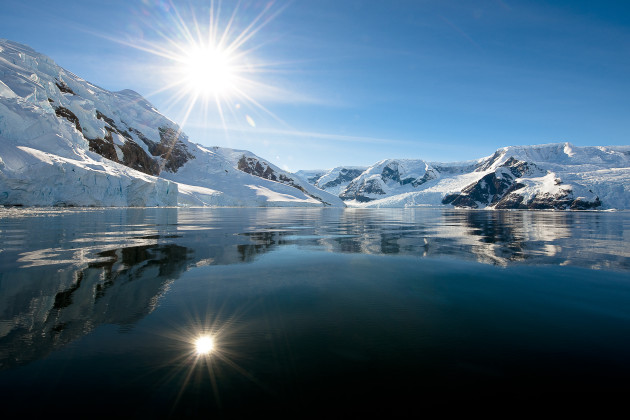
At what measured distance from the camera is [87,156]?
75625 millimetres

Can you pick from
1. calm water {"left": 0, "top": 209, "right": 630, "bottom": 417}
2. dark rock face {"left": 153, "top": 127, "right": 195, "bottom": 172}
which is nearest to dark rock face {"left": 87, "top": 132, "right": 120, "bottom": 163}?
dark rock face {"left": 153, "top": 127, "right": 195, "bottom": 172}

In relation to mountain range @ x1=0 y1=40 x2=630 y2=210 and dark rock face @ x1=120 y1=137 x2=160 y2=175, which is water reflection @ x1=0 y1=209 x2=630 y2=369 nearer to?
mountain range @ x1=0 y1=40 x2=630 y2=210

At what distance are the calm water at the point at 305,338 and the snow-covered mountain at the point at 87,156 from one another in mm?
60674

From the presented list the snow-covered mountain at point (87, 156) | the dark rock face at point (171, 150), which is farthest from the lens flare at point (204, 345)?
the dark rock face at point (171, 150)

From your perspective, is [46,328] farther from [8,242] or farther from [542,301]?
[8,242]

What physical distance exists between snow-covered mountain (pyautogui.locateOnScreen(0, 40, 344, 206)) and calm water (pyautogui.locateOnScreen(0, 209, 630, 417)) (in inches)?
2389

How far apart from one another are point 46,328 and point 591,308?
1256 centimetres

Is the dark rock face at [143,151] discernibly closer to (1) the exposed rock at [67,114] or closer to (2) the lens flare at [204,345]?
(1) the exposed rock at [67,114]

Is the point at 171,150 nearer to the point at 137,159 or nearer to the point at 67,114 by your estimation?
the point at 137,159

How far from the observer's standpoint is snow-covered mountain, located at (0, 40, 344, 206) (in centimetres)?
5800

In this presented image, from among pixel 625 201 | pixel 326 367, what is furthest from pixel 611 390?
pixel 625 201

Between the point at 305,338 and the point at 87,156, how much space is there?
9025 cm

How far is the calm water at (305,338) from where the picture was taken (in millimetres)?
4246

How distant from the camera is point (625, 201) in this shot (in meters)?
147
